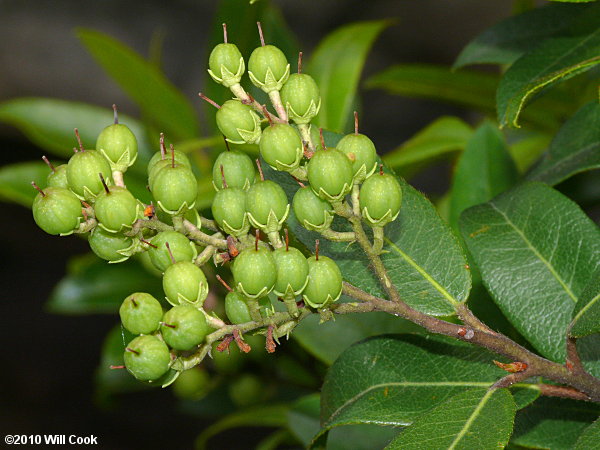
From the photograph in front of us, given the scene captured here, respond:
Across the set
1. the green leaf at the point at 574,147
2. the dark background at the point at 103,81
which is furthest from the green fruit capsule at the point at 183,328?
the dark background at the point at 103,81

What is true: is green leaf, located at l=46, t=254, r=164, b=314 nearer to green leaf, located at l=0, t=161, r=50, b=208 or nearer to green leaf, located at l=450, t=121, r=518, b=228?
green leaf, located at l=0, t=161, r=50, b=208

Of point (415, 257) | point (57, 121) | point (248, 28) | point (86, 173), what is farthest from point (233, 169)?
point (57, 121)

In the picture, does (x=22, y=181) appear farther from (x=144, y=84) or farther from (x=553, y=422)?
(x=553, y=422)

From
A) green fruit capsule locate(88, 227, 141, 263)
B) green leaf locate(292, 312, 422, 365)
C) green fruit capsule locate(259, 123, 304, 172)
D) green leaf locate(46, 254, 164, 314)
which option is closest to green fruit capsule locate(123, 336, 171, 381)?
green fruit capsule locate(88, 227, 141, 263)

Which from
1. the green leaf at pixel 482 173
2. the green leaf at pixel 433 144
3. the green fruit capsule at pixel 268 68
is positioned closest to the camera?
the green fruit capsule at pixel 268 68

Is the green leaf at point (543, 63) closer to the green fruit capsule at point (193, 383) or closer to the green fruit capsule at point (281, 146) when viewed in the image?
the green fruit capsule at point (281, 146)

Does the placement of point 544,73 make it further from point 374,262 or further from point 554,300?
point 374,262

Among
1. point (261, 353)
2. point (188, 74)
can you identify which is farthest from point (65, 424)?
point (261, 353)
